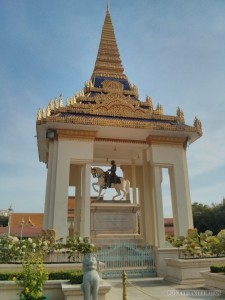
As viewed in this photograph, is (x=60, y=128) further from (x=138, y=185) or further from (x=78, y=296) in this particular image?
(x=78, y=296)

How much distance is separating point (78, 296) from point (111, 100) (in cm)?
1090

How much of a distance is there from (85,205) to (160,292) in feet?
17.7

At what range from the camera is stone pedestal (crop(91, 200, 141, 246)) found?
44.2 feet

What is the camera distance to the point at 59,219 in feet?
40.2

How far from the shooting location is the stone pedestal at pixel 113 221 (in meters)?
13.5

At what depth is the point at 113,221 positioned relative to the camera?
1400 cm

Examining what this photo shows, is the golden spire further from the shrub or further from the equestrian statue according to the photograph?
the shrub

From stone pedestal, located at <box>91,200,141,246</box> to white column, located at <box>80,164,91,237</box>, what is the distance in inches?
51.1

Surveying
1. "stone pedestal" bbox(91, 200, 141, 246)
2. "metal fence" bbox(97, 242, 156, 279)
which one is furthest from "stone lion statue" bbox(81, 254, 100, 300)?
"stone pedestal" bbox(91, 200, 141, 246)

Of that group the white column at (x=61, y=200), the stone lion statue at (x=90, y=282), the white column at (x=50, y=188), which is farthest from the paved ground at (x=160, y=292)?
the white column at (x=50, y=188)

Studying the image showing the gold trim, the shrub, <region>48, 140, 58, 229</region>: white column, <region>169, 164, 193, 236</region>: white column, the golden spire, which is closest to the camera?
the shrub

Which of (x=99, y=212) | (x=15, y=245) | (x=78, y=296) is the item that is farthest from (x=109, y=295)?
(x=99, y=212)

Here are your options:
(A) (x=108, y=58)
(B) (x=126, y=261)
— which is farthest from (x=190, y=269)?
(A) (x=108, y=58)

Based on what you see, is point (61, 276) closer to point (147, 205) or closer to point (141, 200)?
point (147, 205)
